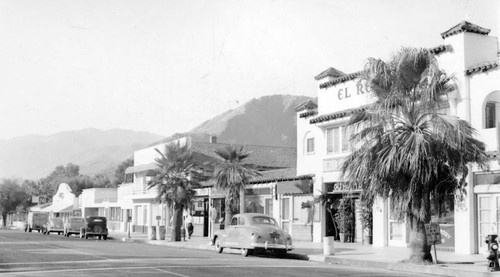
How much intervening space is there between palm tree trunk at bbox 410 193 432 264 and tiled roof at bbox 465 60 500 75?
6.81 metres

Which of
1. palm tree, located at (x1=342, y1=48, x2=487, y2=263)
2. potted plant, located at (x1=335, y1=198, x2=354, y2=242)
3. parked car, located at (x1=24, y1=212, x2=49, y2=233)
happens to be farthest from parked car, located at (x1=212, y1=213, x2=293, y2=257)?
parked car, located at (x1=24, y1=212, x2=49, y2=233)

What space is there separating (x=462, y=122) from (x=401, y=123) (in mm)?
1910

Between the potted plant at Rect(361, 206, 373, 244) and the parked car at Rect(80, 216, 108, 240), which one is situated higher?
the potted plant at Rect(361, 206, 373, 244)

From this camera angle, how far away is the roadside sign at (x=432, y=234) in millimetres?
20453

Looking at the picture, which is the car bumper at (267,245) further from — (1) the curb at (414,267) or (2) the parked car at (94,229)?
(2) the parked car at (94,229)

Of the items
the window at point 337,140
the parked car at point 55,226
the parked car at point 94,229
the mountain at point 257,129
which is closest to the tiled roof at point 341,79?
the window at point 337,140

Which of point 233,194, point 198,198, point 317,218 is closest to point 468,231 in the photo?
point 317,218

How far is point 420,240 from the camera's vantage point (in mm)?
20641

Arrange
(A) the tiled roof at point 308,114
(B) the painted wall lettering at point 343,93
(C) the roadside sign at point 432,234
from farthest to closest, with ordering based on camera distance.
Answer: (A) the tiled roof at point 308,114 < (B) the painted wall lettering at point 343,93 < (C) the roadside sign at point 432,234

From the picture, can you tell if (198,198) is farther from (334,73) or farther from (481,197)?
(481,197)

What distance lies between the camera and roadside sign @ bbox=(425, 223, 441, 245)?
67.1 ft

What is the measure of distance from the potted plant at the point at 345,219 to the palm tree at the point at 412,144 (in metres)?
11.1

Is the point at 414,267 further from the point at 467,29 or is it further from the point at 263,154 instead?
the point at 263,154

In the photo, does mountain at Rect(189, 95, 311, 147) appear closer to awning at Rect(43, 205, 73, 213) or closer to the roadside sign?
awning at Rect(43, 205, 73, 213)
